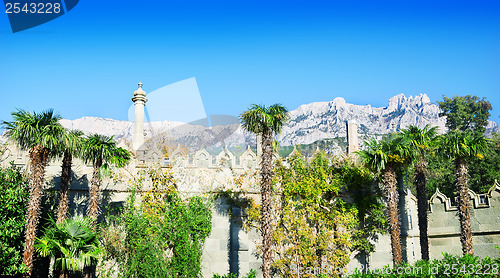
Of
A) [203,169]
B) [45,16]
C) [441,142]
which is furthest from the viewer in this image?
[203,169]

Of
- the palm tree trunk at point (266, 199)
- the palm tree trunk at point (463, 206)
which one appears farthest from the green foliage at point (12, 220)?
the palm tree trunk at point (463, 206)

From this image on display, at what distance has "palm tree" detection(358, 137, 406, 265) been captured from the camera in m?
18.7

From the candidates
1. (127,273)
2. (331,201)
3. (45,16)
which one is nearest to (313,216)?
(331,201)

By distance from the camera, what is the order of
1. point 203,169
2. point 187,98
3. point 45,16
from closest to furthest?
point 45,16, point 203,169, point 187,98

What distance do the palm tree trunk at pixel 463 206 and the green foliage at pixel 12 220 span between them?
53.3 feet

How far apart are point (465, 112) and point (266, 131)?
3639cm

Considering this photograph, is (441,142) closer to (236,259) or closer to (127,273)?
(236,259)

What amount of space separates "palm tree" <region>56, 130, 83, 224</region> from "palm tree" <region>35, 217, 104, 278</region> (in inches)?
20.8

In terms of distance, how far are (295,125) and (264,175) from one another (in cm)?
17564

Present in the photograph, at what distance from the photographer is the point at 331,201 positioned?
21750mm

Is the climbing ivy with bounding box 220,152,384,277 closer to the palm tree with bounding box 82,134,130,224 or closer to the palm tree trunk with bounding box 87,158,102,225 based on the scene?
the palm tree with bounding box 82,134,130,224

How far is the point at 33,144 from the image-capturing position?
1614cm

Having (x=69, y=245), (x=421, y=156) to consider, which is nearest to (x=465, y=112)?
(x=421, y=156)

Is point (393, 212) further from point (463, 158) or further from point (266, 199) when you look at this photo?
point (266, 199)
